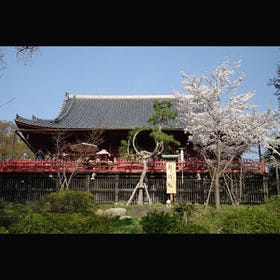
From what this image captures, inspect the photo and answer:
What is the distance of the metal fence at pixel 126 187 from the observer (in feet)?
48.2

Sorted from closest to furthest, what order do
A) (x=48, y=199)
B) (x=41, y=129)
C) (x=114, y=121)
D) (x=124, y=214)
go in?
(x=48, y=199)
(x=124, y=214)
(x=41, y=129)
(x=114, y=121)

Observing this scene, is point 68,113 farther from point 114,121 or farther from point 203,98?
point 203,98

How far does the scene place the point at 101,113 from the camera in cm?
2506

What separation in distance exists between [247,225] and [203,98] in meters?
7.83

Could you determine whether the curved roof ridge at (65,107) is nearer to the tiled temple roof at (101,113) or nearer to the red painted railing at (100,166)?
the tiled temple roof at (101,113)

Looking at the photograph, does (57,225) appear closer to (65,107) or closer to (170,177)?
(170,177)

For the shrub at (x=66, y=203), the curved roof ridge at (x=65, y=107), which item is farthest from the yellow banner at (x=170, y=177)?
the curved roof ridge at (x=65, y=107)

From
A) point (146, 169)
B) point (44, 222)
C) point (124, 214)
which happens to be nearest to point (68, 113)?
point (146, 169)

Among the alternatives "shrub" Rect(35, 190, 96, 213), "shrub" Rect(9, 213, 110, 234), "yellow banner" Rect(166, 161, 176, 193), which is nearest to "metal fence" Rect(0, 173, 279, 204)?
"yellow banner" Rect(166, 161, 176, 193)

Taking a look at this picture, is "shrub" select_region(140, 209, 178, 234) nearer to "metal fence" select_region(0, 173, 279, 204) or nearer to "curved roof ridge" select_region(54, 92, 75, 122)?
"metal fence" select_region(0, 173, 279, 204)

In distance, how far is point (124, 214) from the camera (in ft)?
40.4

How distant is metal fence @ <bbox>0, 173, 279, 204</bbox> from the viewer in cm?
1470

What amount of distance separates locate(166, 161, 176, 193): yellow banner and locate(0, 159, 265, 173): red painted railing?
3.13 feet
